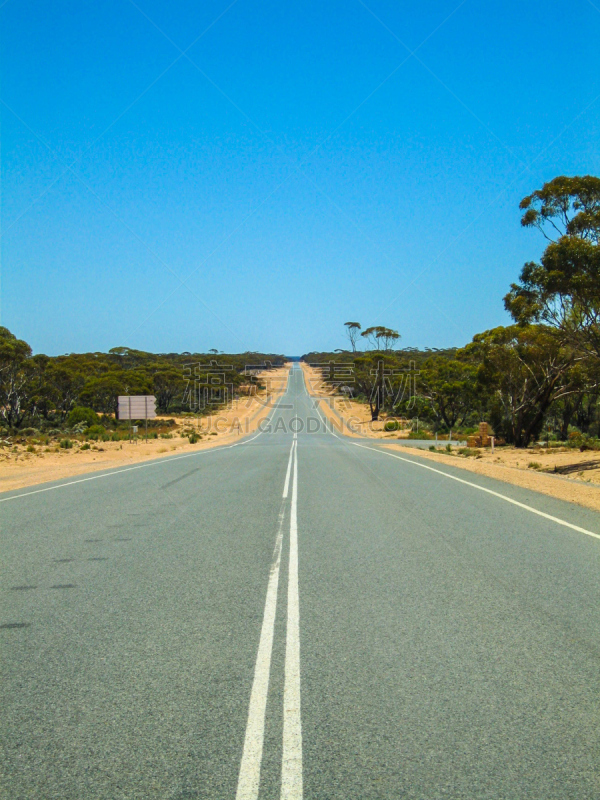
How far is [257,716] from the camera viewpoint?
3.77m

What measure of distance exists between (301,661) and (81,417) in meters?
52.7

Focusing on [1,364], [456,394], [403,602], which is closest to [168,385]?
[1,364]

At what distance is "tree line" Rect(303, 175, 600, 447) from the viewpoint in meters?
19.2

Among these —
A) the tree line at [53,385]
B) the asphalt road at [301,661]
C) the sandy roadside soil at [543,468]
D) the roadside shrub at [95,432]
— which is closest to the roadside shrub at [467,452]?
the sandy roadside soil at [543,468]

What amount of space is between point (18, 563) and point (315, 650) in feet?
14.5

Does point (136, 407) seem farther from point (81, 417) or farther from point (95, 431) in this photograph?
point (81, 417)

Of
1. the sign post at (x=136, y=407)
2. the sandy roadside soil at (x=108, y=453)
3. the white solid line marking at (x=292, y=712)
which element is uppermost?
the sign post at (x=136, y=407)

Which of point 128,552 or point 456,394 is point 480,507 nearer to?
point 128,552

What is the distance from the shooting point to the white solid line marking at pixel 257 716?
3.14 metres

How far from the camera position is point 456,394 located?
179ft

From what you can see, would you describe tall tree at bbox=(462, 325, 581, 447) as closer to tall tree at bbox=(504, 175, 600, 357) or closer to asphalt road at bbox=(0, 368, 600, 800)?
tall tree at bbox=(504, 175, 600, 357)

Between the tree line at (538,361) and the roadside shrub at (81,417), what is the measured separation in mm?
29433

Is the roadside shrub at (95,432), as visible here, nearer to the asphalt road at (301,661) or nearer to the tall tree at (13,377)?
the tall tree at (13,377)

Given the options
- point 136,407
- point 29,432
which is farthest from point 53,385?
point 29,432
